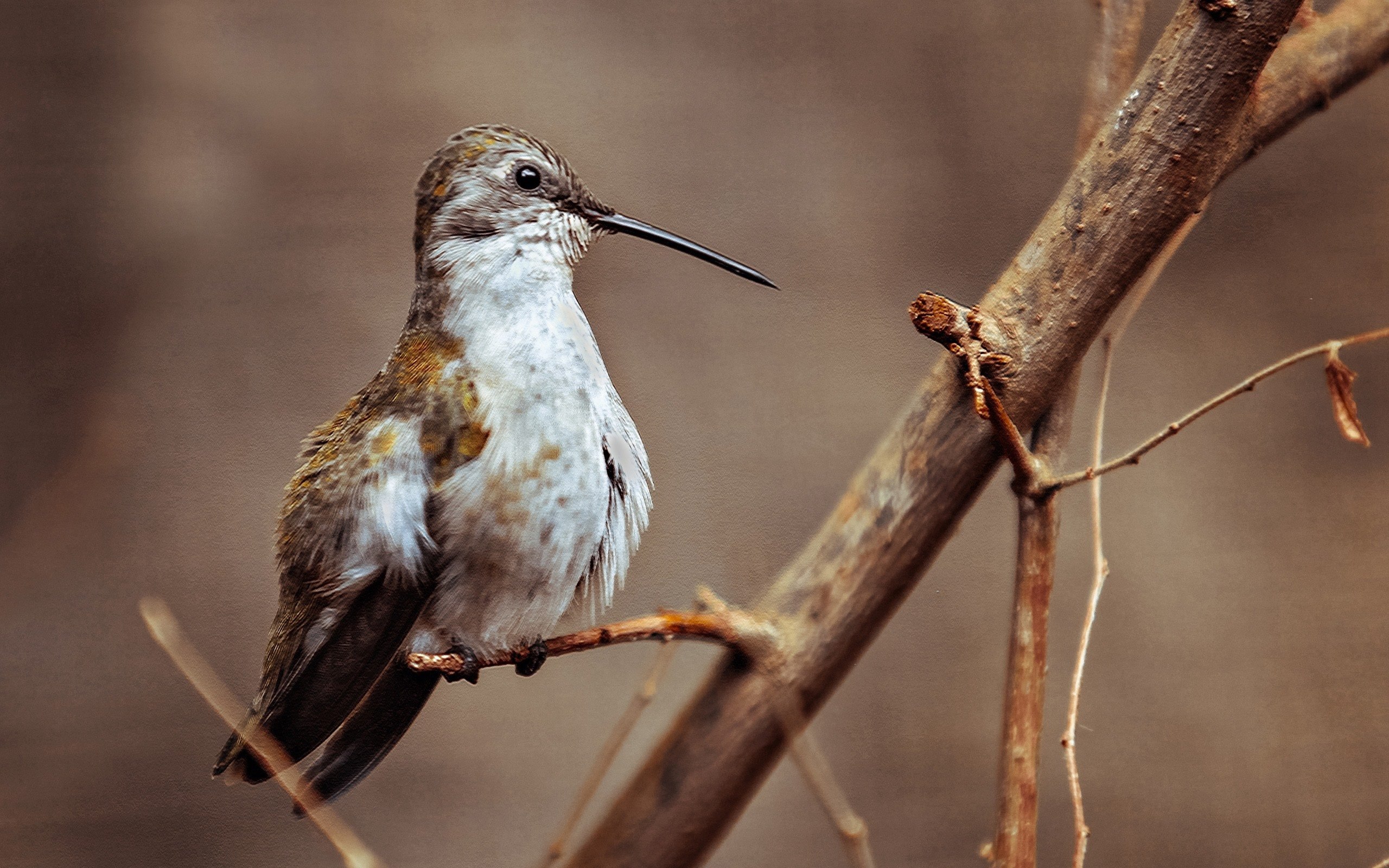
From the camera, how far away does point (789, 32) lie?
920mm

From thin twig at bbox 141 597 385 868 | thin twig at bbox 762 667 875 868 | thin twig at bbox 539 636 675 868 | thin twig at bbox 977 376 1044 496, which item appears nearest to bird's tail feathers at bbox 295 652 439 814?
thin twig at bbox 141 597 385 868

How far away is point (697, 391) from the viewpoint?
2.95ft

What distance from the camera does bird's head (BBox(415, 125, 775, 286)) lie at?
50 centimetres

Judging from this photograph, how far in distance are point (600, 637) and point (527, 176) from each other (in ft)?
0.79

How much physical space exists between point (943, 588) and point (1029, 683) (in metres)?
0.39

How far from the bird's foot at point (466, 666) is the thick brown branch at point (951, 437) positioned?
0.69ft

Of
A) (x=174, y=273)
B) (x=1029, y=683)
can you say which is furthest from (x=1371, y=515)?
(x=174, y=273)

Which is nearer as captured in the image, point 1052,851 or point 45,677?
point 45,677

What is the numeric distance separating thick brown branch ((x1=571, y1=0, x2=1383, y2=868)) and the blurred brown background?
6.8 inches

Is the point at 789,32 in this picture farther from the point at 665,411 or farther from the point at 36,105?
the point at 36,105

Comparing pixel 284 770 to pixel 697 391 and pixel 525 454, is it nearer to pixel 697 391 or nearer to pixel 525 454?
pixel 525 454

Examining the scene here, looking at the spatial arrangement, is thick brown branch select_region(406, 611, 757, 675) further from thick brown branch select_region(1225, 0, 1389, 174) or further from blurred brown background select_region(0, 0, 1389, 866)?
thick brown branch select_region(1225, 0, 1389, 174)

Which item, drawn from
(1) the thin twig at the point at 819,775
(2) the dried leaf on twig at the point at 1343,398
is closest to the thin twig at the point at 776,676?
(1) the thin twig at the point at 819,775

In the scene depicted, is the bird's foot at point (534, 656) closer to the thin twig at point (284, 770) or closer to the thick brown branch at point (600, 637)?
the thick brown branch at point (600, 637)
